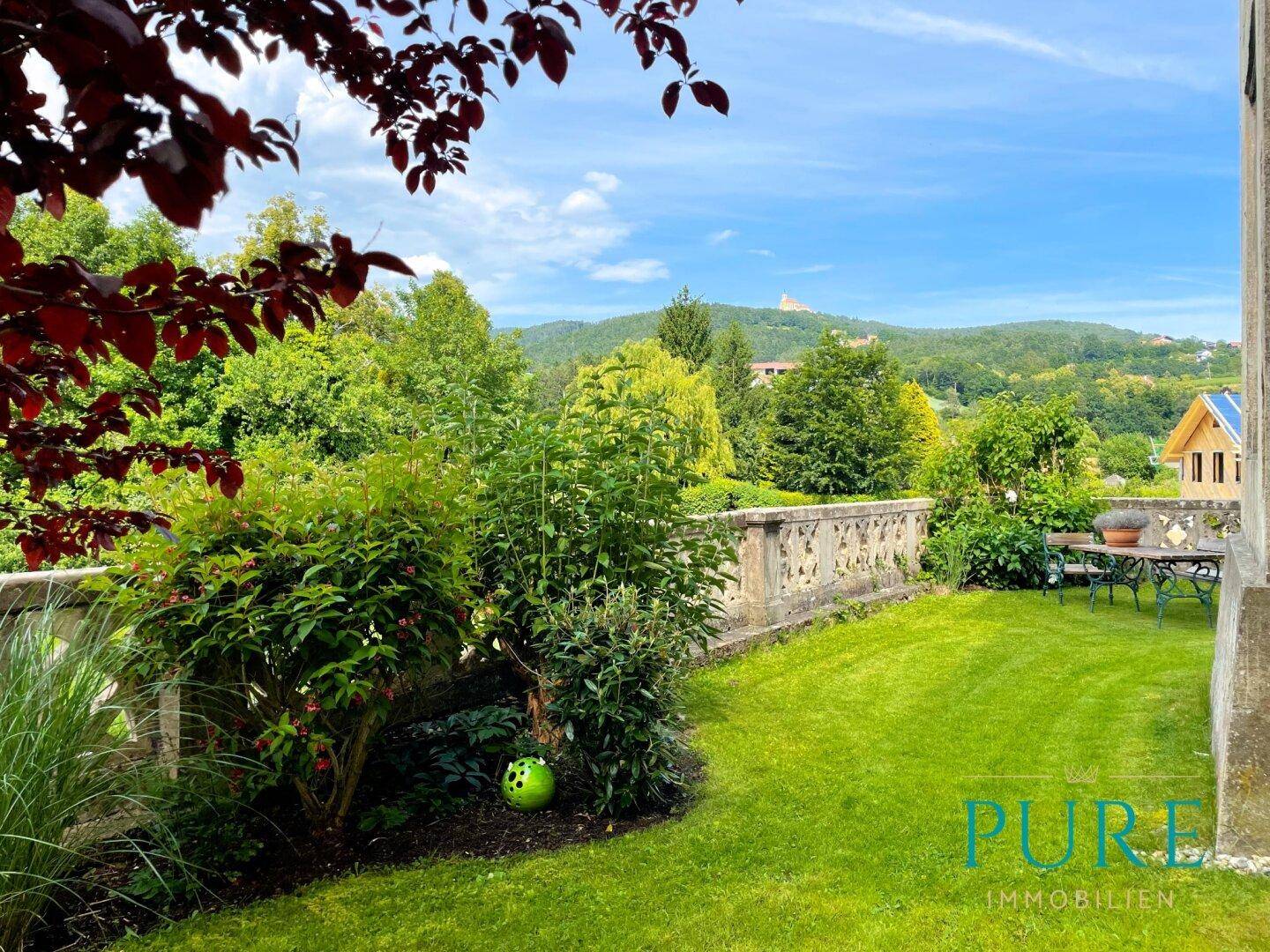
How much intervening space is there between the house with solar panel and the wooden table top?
2171 centimetres

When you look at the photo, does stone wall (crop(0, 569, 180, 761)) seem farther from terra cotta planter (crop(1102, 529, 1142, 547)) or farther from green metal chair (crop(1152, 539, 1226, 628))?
terra cotta planter (crop(1102, 529, 1142, 547))

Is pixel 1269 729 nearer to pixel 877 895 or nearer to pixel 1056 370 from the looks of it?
pixel 877 895

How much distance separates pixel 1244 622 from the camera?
10.9 ft

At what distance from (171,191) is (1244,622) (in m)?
3.85

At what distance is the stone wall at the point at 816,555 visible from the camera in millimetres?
7328

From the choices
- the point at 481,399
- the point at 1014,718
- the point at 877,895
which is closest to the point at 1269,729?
the point at 877,895

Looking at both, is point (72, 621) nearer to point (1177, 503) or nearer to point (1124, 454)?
point (1177, 503)

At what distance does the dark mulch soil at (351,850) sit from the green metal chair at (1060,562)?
7.03 meters

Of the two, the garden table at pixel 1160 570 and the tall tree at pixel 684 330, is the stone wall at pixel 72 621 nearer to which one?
the garden table at pixel 1160 570

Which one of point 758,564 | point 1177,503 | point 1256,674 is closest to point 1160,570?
point 1177,503

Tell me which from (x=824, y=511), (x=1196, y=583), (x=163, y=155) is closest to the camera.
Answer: (x=163, y=155)

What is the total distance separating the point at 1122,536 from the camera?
951cm

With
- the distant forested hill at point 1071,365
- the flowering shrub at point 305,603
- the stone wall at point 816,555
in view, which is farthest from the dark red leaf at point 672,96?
the distant forested hill at point 1071,365

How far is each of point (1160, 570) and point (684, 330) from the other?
155 feet
